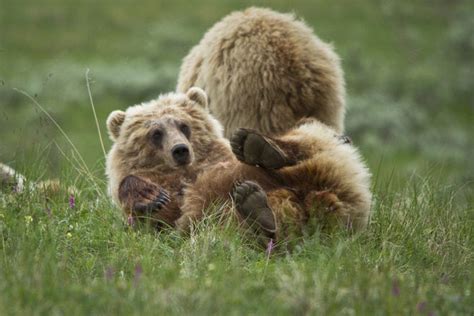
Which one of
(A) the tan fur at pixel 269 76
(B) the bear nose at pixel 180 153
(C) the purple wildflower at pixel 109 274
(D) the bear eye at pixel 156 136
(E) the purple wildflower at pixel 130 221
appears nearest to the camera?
(C) the purple wildflower at pixel 109 274

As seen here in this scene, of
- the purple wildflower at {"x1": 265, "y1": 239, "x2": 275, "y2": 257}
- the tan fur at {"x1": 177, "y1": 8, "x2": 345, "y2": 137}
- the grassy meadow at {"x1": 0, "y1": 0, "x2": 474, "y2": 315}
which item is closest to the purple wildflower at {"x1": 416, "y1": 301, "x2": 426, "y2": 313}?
the grassy meadow at {"x1": 0, "y1": 0, "x2": 474, "y2": 315}

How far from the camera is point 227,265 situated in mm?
4992

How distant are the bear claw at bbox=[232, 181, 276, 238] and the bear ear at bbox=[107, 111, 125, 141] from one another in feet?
4.55

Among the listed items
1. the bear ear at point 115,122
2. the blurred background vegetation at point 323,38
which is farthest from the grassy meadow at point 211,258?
the blurred background vegetation at point 323,38

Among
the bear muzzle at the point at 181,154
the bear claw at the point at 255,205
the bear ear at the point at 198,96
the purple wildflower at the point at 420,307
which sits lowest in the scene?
the purple wildflower at the point at 420,307

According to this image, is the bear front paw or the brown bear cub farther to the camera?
the bear front paw

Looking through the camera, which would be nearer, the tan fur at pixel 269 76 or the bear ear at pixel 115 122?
the bear ear at pixel 115 122

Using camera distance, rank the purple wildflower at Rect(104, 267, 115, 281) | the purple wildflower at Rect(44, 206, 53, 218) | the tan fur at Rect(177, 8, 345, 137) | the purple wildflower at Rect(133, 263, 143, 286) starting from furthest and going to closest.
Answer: the tan fur at Rect(177, 8, 345, 137)
the purple wildflower at Rect(44, 206, 53, 218)
the purple wildflower at Rect(104, 267, 115, 281)
the purple wildflower at Rect(133, 263, 143, 286)

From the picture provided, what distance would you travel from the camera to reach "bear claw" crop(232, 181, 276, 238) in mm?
5234

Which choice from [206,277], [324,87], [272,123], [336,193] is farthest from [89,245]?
[324,87]

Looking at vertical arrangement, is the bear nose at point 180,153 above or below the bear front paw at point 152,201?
above

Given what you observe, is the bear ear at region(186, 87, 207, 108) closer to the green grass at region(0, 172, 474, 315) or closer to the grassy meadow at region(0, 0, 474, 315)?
the grassy meadow at region(0, 0, 474, 315)

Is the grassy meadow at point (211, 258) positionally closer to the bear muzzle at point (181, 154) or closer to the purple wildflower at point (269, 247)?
the purple wildflower at point (269, 247)

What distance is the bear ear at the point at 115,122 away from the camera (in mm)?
6352
